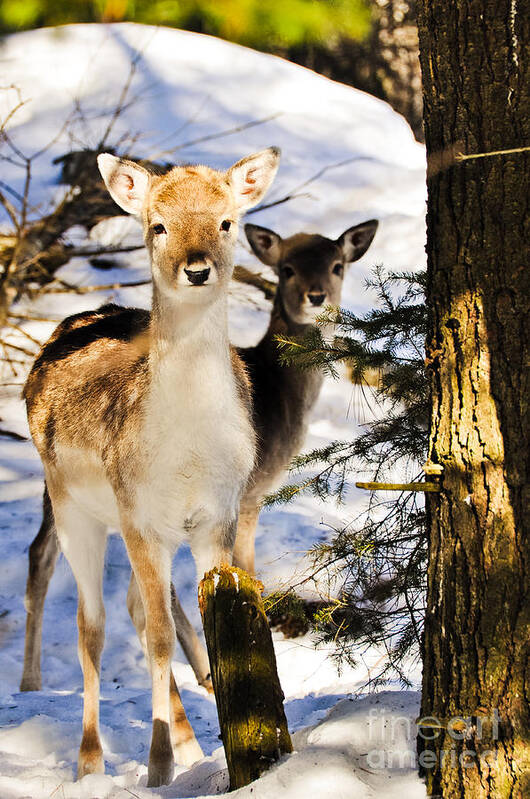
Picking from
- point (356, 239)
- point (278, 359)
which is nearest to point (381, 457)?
point (278, 359)

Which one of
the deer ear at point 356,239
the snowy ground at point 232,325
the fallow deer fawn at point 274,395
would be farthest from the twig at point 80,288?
the deer ear at point 356,239

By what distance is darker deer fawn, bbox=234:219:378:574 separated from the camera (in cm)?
620

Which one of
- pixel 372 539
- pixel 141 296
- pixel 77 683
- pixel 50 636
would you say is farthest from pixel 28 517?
pixel 372 539

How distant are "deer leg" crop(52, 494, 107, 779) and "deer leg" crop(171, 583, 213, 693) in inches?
32.0

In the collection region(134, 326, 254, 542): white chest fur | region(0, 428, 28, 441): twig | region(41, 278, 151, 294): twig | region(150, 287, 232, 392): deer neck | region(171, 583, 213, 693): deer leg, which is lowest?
region(171, 583, 213, 693): deer leg

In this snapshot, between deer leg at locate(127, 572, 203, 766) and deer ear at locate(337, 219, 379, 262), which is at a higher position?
deer ear at locate(337, 219, 379, 262)

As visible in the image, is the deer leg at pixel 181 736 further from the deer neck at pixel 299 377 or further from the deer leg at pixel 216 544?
the deer neck at pixel 299 377

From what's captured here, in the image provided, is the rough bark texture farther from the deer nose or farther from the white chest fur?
the white chest fur

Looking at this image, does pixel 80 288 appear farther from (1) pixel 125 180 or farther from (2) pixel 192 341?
(2) pixel 192 341

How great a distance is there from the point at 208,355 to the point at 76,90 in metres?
9.83

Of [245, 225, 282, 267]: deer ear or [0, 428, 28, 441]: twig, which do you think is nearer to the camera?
[245, 225, 282, 267]: deer ear

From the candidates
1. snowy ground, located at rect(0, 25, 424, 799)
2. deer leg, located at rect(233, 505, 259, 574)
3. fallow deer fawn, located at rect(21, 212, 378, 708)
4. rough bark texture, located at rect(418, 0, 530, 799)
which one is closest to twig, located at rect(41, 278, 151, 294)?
snowy ground, located at rect(0, 25, 424, 799)

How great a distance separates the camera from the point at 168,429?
4.32 meters

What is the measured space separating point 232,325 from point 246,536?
3894 mm
